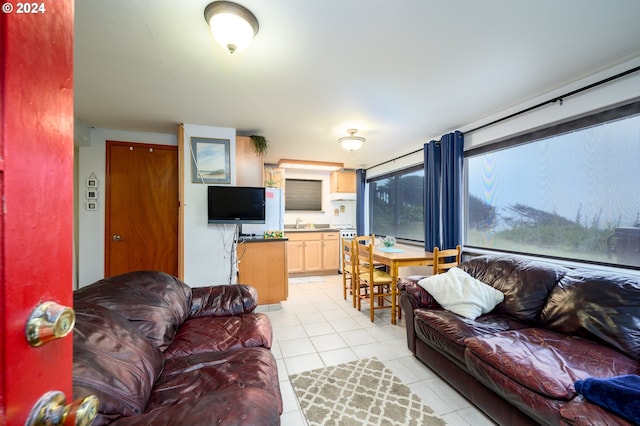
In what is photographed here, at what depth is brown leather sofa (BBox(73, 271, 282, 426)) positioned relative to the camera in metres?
0.88

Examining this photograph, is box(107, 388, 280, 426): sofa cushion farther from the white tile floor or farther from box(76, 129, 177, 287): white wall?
box(76, 129, 177, 287): white wall

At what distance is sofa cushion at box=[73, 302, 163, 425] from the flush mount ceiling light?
1619 millimetres

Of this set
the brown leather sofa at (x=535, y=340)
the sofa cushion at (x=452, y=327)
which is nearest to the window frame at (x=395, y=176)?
the brown leather sofa at (x=535, y=340)

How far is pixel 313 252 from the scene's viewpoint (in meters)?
5.39

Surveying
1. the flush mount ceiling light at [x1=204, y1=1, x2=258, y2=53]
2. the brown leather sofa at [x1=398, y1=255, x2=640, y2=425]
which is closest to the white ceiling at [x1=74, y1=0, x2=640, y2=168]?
the flush mount ceiling light at [x1=204, y1=1, x2=258, y2=53]

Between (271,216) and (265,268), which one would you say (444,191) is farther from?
(265,268)

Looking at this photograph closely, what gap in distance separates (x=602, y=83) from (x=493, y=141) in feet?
3.29

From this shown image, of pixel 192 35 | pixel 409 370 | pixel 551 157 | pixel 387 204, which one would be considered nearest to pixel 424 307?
pixel 409 370

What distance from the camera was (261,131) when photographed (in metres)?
3.55

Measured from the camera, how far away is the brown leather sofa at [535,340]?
1.31 m

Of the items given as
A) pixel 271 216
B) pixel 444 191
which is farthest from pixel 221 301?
pixel 444 191

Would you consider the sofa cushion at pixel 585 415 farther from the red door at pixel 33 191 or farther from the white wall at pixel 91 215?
the white wall at pixel 91 215

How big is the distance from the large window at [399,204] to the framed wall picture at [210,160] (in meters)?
3.02

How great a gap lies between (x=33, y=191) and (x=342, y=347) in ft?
8.59
